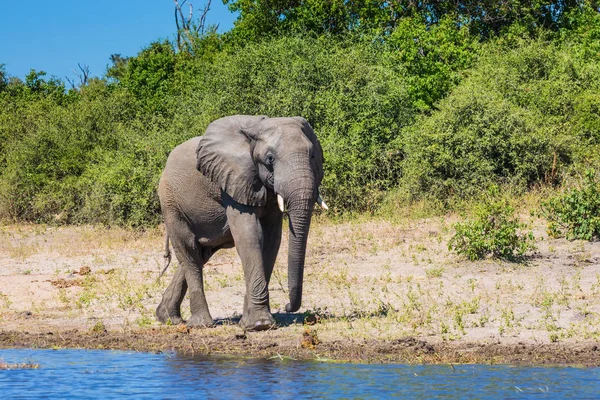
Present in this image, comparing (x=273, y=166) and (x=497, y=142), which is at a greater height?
(x=497, y=142)

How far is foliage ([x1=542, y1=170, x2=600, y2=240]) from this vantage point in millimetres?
13523

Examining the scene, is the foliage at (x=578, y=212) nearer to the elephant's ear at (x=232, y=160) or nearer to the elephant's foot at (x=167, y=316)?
the elephant's ear at (x=232, y=160)

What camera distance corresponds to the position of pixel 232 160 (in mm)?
9875

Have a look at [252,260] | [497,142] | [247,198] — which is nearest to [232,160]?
[247,198]

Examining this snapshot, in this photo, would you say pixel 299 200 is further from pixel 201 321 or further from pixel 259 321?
pixel 201 321

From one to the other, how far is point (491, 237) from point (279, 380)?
5645 millimetres

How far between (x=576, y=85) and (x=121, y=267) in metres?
10.8

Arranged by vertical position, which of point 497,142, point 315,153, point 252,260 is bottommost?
point 252,260

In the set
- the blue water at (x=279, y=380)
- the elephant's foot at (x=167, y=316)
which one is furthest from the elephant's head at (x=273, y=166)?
the elephant's foot at (x=167, y=316)

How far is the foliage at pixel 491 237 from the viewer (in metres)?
12.8

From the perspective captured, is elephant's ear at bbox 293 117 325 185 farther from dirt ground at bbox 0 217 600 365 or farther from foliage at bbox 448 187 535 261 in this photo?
foliage at bbox 448 187 535 261

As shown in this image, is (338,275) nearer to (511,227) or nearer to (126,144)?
(511,227)

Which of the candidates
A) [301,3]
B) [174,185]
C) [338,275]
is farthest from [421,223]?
[301,3]

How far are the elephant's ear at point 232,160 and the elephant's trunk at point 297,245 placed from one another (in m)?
0.57
